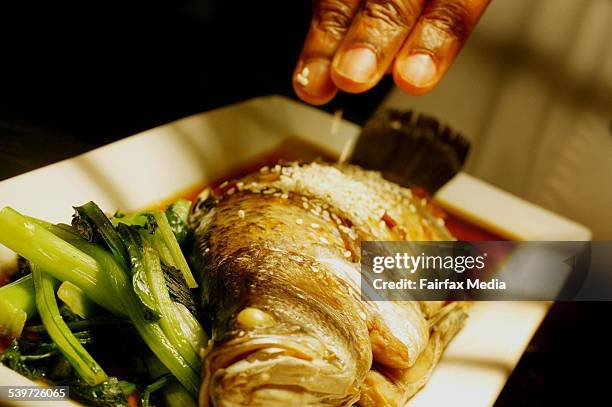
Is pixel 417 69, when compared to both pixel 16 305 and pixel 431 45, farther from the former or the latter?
pixel 16 305

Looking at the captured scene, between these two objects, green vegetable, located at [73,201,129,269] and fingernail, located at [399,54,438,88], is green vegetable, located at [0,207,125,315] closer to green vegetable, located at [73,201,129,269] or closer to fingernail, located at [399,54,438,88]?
green vegetable, located at [73,201,129,269]

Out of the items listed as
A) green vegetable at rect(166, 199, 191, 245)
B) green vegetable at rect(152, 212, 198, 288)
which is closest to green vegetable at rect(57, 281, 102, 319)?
green vegetable at rect(152, 212, 198, 288)

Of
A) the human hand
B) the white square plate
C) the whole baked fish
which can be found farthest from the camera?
the human hand

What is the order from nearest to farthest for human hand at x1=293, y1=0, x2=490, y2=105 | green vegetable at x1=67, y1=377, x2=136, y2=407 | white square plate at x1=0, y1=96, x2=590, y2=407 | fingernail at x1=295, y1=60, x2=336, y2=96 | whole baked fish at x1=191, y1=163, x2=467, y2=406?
whole baked fish at x1=191, y1=163, x2=467, y2=406, green vegetable at x1=67, y1=377, x2=136, y2=407, white square plate at x1=0, y1=96, x2=590, y2=407, human hand at x1=293, y1=0, x2=490, y2=105, fingernail at x1=295, y1=60, x2=336, y2=96

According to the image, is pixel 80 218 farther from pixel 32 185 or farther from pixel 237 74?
pixel 237 74

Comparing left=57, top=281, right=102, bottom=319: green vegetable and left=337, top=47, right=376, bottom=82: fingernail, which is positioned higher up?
left=337, top=47, right=376, bottom=82: fingernail

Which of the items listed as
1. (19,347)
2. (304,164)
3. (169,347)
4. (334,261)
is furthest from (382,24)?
(19,347)

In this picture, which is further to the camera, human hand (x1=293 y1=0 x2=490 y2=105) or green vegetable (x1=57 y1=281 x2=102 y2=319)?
human hand (x1=293 y1=0 x2=490 y2=105)
